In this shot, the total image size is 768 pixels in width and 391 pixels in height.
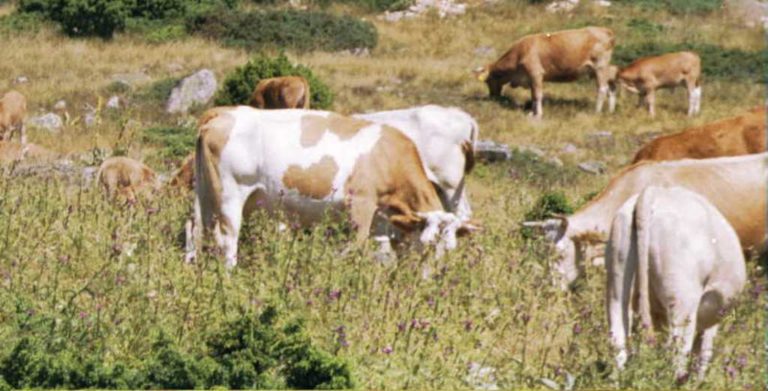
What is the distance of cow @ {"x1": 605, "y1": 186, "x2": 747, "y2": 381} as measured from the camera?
27.6 feet

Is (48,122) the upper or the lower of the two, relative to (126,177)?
lower

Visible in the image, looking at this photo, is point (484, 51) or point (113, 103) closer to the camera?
point (113, 103)

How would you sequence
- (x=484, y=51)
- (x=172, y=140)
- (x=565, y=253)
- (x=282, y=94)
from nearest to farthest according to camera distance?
(x=565, y=253)
(x=282, y=94)
(x=172, y=140)
(x=484, y=51)

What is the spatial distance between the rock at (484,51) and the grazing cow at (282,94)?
17.6 metres

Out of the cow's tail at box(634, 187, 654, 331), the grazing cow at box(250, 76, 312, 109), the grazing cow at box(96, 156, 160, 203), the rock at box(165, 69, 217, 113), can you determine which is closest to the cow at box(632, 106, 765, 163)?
the grazing cow at box(96, 156, 160, 203)

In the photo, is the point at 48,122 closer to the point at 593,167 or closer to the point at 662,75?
the point at 593,167

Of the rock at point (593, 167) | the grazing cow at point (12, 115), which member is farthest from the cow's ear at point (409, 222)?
the grazing cow at point (12, 115)

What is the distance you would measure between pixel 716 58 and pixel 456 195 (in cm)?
2569

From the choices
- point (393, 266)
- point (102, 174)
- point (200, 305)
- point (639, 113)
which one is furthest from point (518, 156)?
point (200, 305)

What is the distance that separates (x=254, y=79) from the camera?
1118 inches

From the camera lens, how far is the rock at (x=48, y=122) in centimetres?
2581

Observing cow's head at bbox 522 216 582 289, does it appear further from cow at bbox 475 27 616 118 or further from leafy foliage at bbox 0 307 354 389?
cow at bbox 475 27 616 118

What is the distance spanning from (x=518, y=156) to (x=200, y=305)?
16.4 meters

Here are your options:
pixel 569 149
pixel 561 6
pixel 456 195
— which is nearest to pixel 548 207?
pixel 456 195
